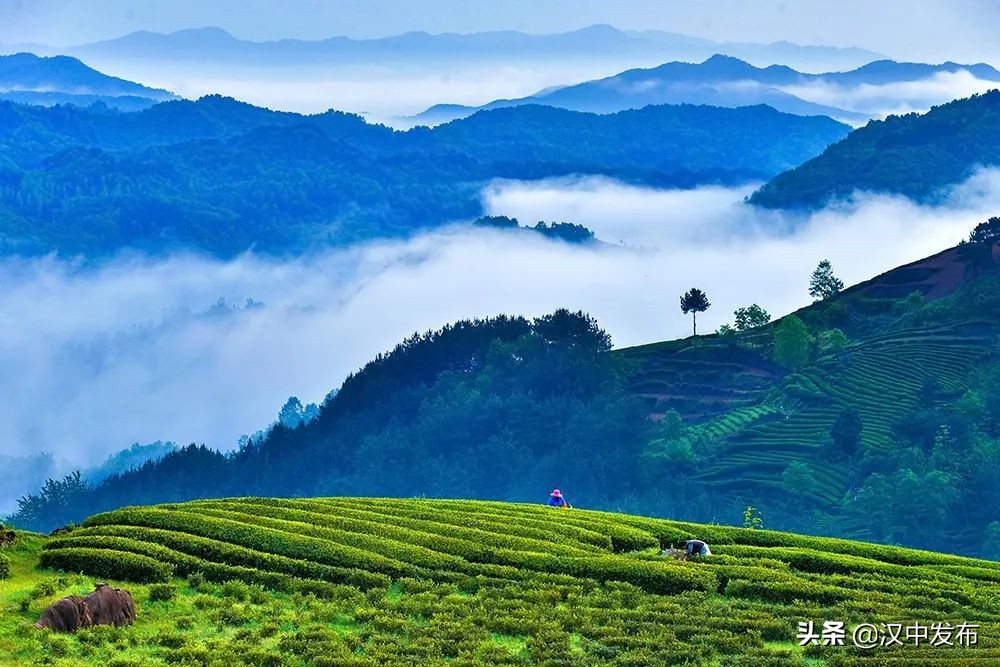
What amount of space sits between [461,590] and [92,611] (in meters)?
11.6

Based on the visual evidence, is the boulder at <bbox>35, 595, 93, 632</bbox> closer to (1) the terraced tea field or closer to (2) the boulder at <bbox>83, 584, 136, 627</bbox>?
(2) the boulder at <bbox>83, 584, 136, 627</bbox>

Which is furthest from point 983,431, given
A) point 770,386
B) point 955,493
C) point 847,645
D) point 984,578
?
point 847,645

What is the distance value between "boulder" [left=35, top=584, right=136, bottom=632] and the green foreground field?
517 mm

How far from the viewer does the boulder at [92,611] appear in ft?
122

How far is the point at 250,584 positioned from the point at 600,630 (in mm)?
10593

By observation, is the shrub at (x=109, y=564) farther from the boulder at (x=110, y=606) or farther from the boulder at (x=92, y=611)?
the boulder at (x=110, y=606)

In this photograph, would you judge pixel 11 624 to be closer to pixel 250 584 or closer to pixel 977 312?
pixel 250 584

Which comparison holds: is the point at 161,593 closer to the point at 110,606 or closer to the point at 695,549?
the point at 110,606

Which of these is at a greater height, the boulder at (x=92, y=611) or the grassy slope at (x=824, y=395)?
the grassy slope at (x=824, y=395)

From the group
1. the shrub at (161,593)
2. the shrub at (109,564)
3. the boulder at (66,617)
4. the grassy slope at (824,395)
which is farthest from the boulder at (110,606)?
the grassy slope at (824,395)

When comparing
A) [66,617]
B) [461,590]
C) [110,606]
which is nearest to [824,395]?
[461,590]

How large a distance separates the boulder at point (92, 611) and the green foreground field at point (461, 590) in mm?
517

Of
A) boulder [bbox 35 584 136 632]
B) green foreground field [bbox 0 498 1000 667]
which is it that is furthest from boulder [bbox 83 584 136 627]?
green foreground field [bbox 0 498 1000 667]

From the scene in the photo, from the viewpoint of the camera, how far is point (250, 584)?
44.5 metres
